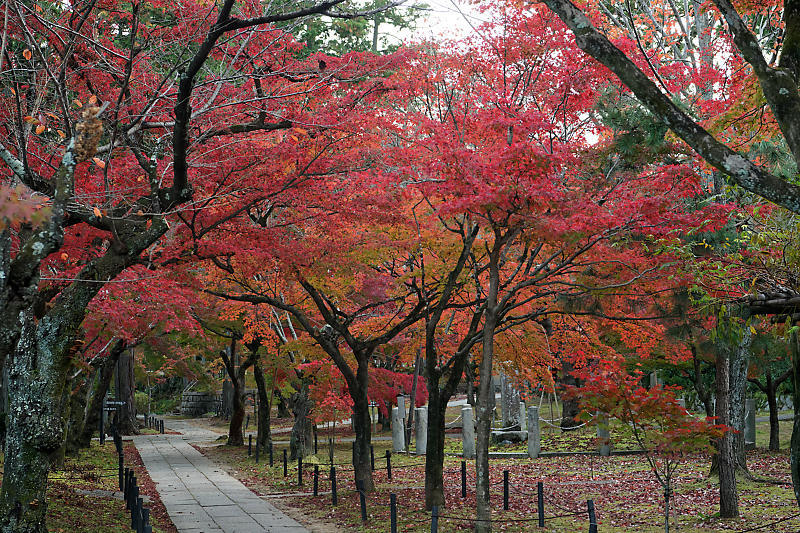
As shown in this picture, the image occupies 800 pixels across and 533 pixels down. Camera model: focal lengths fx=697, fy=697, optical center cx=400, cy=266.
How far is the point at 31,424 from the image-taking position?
808 cm

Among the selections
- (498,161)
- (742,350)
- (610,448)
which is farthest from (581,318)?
(498,161)

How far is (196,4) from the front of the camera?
10.4 metres

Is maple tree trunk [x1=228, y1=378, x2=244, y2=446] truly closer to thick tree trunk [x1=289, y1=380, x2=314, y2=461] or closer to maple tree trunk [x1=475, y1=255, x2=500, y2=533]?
thick tree trunk [x1=289, y1=380, x2=314, y2=461]

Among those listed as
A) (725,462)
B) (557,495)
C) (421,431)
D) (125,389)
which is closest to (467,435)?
(421,431)

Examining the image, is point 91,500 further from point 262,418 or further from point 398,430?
point 398,430

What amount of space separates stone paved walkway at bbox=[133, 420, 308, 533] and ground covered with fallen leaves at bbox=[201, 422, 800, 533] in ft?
1.70

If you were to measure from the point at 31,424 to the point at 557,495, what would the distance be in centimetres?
1071

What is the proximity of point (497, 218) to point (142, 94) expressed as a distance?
236 inches

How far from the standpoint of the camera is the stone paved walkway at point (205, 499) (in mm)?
12078

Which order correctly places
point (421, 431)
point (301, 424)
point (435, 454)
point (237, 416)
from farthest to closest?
1. point (237, 416)
2. point (421, 431)
3. point (301, 424)
4. point (435, 454)

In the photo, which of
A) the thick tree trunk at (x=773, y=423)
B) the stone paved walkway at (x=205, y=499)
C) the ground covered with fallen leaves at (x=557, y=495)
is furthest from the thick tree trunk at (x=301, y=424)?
the thick tree trunk at (x=773, y=423)

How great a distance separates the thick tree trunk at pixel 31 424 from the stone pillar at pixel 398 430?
16847mm

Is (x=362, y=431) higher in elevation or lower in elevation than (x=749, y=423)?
higher

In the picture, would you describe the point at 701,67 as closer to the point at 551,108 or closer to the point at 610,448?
the point at 551,108
